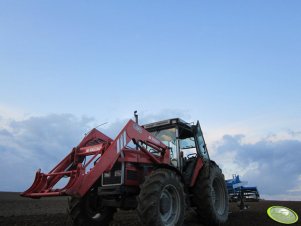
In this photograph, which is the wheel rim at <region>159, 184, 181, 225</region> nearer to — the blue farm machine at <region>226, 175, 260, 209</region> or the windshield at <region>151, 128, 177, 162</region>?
the windshield at <region>151, 128, 177, 162</region>

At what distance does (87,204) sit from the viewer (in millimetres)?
8211

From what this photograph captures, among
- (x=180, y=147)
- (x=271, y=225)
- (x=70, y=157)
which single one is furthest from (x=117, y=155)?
(x=271, y=225)

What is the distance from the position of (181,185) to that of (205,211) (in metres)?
1.55

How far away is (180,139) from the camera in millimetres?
9562

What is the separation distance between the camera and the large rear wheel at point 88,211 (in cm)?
802

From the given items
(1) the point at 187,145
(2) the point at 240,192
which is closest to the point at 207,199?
(1) the point at 187,145

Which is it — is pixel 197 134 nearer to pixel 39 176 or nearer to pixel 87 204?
pixel 87 204

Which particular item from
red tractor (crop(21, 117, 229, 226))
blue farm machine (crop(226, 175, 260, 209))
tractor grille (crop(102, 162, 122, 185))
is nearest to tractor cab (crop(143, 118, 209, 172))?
red tractor (crop(21, 117, 229, 226))

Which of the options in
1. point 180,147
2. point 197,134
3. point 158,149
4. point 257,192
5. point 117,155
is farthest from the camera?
point 257,192

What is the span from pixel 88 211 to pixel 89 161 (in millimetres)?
1504

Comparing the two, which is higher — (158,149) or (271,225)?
(158,149)

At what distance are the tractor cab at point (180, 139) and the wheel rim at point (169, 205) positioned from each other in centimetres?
139

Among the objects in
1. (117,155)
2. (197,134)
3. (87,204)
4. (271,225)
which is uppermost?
(197,134)

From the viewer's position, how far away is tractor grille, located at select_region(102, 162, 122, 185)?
7.83m
